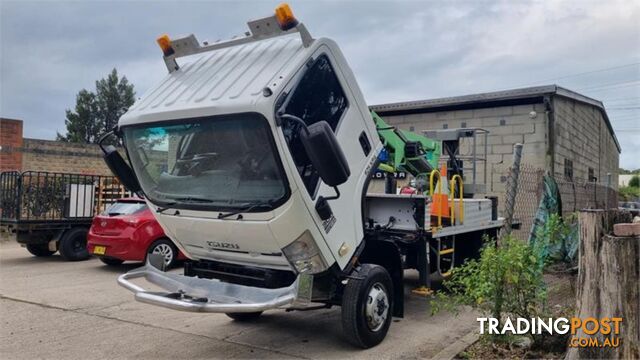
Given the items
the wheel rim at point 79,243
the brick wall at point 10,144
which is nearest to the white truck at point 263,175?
the wheel rim at point 79,243

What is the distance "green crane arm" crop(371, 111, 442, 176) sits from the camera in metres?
6.79

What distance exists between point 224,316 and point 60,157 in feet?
42.4

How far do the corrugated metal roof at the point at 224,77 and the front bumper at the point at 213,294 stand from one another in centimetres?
170

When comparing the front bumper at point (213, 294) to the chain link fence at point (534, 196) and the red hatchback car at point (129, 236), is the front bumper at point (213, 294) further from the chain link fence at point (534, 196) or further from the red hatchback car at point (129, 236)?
the chain link fence at point (534, 196)

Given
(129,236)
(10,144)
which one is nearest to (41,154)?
(10,144)

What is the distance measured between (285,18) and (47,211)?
949cm

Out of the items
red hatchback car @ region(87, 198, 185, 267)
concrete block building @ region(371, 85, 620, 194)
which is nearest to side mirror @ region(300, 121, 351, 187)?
red hatchback car @ region(87, 198, 185, 267)

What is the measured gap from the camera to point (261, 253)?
508cm

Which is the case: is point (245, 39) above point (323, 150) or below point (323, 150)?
above

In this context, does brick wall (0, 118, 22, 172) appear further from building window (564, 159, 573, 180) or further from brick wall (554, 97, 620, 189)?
building window (564, 159, 573, 180)

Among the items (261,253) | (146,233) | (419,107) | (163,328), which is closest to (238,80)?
(261,253)

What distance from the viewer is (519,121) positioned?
44.8 feet

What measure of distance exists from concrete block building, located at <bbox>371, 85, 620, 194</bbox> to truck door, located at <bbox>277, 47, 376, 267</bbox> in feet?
29.7

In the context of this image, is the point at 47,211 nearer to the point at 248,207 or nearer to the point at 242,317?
the point at 242,317
